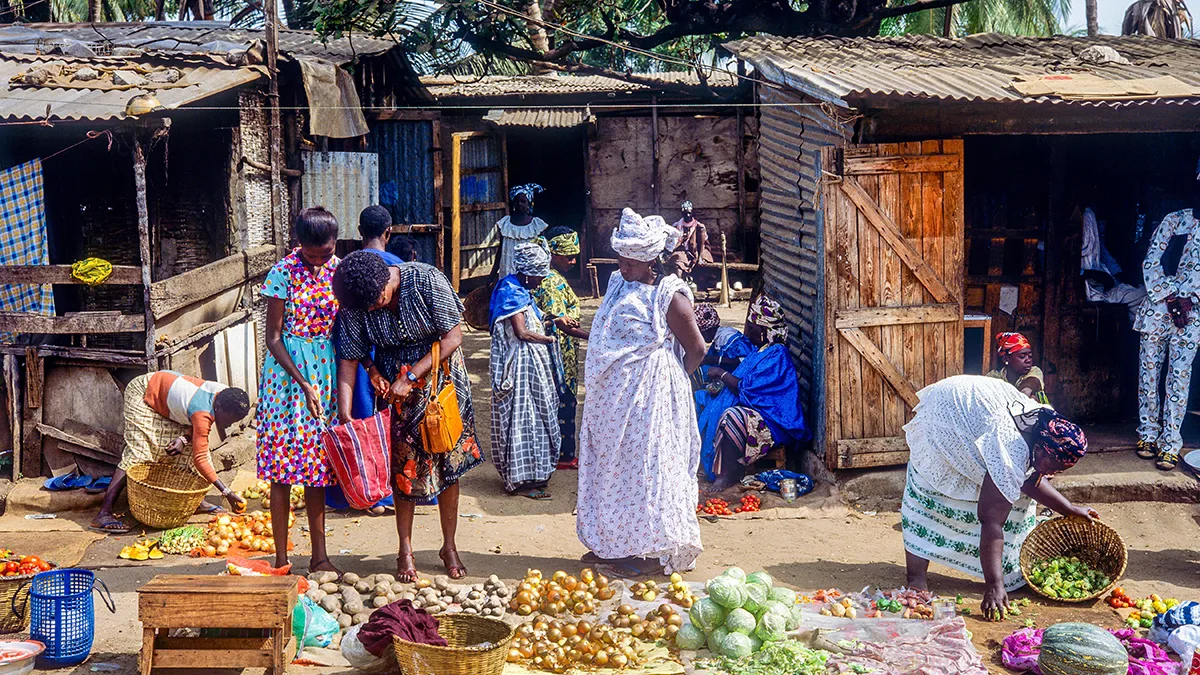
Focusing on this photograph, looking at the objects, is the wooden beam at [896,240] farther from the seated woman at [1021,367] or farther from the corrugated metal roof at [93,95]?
the corrugated metal roof at [93,95]

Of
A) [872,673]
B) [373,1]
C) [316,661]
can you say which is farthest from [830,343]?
[373,1]

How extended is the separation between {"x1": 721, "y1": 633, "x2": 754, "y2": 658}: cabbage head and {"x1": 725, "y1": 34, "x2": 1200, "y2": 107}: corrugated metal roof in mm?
3584

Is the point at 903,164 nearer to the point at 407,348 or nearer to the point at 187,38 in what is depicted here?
the point at 407,348

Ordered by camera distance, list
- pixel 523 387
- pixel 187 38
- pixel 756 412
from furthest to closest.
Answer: pixel 187 38, pixel 756 412, pixel 523 387

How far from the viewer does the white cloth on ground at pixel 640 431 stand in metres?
5.83

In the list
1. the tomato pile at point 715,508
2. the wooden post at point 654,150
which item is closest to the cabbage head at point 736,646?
the tomato pile at point 715,508

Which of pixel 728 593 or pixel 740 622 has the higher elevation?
pixel 728 593

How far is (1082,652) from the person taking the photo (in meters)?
4.73

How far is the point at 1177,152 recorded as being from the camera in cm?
865

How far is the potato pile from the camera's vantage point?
5473 mm

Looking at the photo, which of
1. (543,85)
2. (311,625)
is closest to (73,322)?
(311,625)

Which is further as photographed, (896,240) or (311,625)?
(896,240)

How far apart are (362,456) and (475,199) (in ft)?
31.0

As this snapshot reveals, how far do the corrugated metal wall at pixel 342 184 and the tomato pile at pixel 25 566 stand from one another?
5692 mm
